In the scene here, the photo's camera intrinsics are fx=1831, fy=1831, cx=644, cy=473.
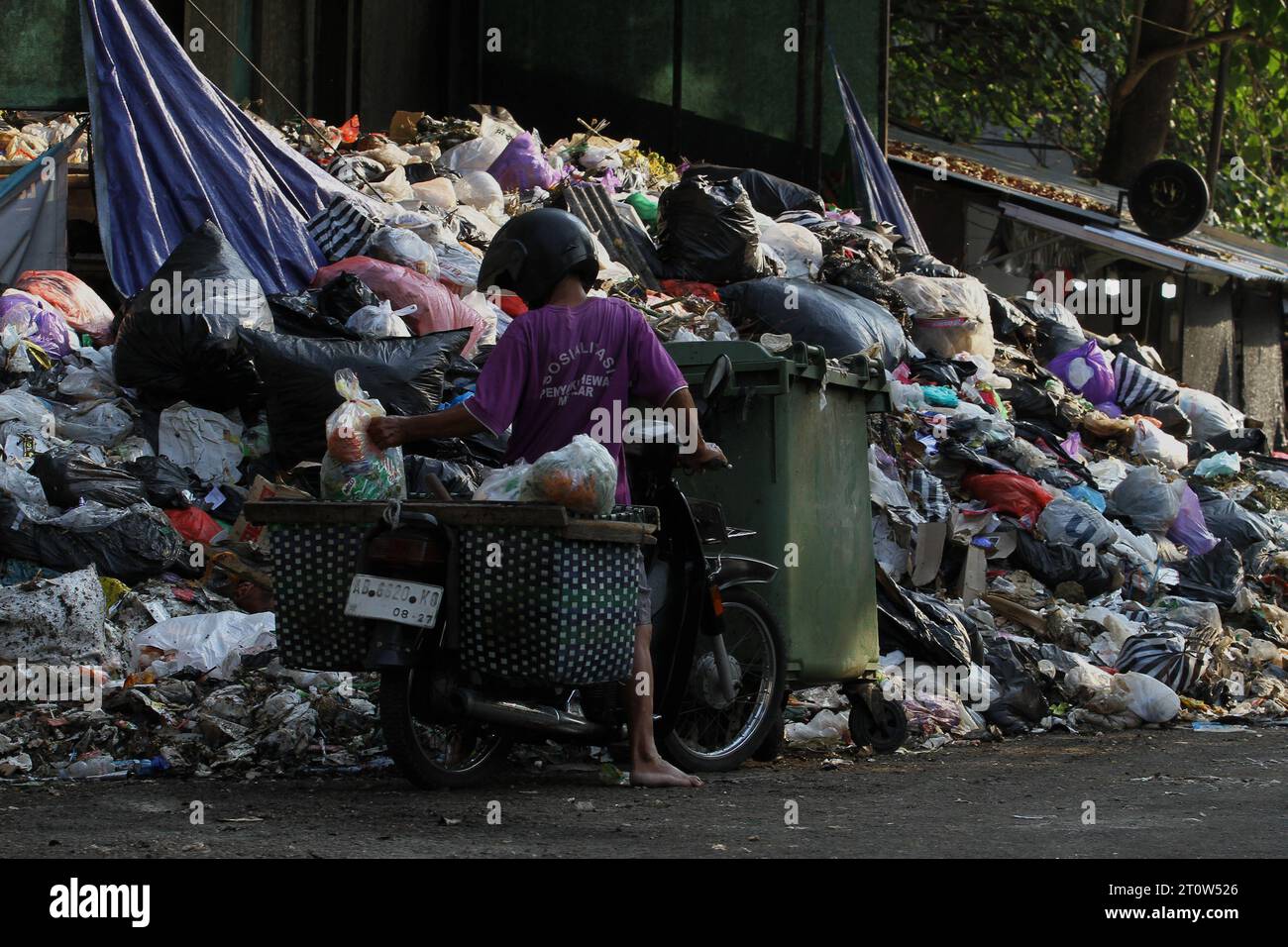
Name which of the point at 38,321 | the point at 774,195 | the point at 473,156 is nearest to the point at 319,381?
the point at 38,321

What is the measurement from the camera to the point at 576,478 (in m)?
4.55

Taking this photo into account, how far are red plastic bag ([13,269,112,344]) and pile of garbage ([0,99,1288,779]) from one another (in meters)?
0.02

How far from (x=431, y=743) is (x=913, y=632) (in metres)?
2.62

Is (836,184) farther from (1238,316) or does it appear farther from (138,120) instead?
(138,120)

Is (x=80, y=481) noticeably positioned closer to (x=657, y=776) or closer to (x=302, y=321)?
(x=302, y=321)

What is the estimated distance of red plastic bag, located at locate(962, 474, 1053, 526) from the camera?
28.8ft

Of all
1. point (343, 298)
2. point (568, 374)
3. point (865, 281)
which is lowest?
point (568, 374)

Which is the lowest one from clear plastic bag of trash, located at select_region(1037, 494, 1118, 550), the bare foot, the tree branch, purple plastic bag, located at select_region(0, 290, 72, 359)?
the bare foot

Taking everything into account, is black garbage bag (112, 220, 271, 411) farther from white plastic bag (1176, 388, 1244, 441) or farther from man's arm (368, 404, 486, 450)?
white plastic bag (1176, 388, 1244, 441)

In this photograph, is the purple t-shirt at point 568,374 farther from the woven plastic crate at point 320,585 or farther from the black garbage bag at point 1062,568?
the black garbage bag at point 1062,568

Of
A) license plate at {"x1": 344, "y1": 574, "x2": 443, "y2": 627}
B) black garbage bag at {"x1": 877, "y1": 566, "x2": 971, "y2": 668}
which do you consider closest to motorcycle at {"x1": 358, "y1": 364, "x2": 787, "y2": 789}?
license plate at {"x1": 344, "y1": 574, "x2": 443, "y2": 627}

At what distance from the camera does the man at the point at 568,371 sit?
495 cm

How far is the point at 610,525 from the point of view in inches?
182

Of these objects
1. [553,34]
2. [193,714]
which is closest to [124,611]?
[193,714]
